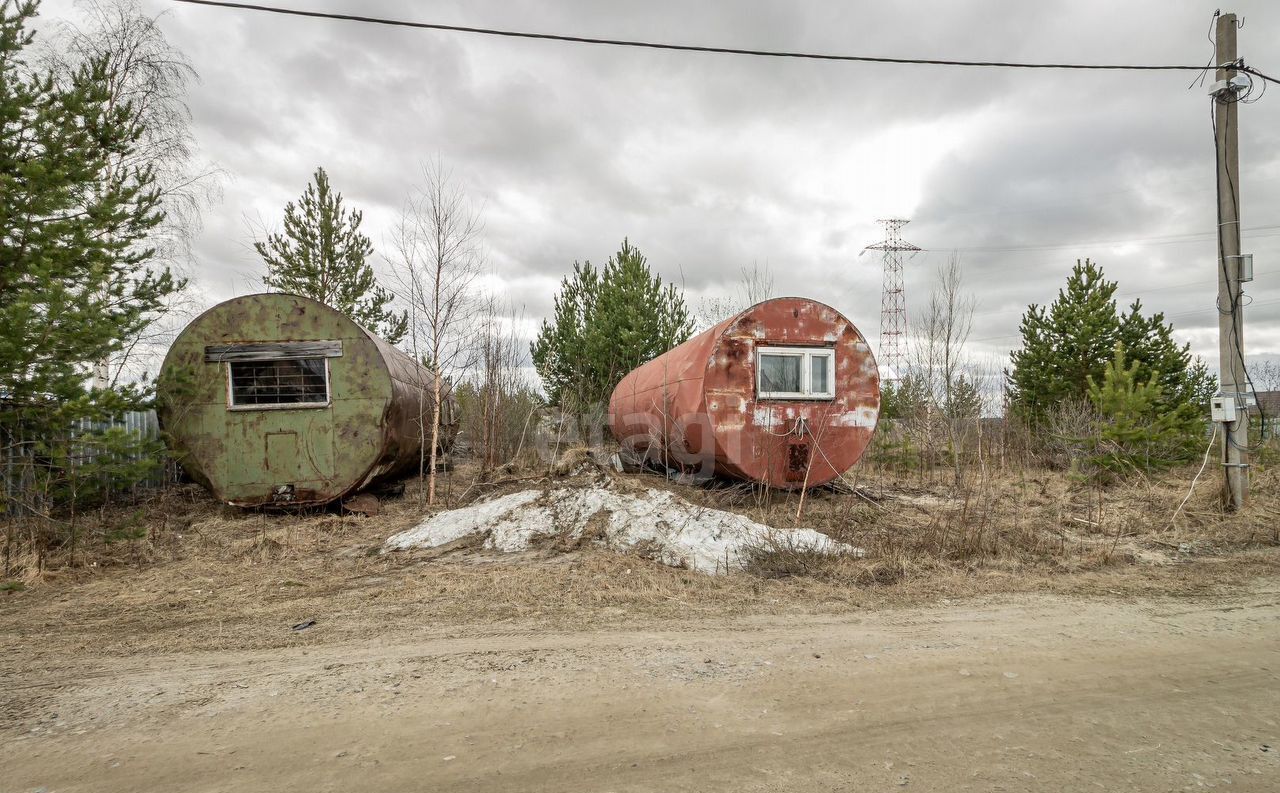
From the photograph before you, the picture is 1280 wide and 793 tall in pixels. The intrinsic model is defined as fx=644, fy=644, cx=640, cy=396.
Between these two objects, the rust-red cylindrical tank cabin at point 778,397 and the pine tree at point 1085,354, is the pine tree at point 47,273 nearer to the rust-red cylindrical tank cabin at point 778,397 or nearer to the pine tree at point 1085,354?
the rust-red cylindrical tank cabin at point 778,397

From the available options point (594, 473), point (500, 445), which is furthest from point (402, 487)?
point (594, 473)

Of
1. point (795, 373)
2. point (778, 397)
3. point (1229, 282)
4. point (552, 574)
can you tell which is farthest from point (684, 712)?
point (1229, 282)

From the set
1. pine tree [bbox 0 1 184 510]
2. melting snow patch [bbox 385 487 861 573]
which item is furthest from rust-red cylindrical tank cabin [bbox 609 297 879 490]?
pine tree [bbox 0 1 184 510]

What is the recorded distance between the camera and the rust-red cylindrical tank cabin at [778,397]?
30.0 ft

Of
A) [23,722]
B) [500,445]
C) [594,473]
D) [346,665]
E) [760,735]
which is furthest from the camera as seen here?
[500,445]

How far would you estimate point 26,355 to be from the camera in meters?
6.89

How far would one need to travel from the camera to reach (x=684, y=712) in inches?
126

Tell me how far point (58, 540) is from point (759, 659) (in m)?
8.24

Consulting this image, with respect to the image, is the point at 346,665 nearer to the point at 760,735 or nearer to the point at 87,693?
the point at 87,693

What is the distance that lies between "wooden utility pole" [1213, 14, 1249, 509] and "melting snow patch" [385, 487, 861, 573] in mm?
5947

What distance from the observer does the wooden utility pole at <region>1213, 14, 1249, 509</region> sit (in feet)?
28.1

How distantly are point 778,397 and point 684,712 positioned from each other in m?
6.61

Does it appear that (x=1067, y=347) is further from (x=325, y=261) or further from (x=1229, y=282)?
(x=325, y=261)

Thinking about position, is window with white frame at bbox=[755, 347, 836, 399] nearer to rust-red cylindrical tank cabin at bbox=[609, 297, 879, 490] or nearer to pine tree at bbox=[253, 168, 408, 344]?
rust-red cylindrical tank cabin at bbox=[609, 297, 879, 490]
